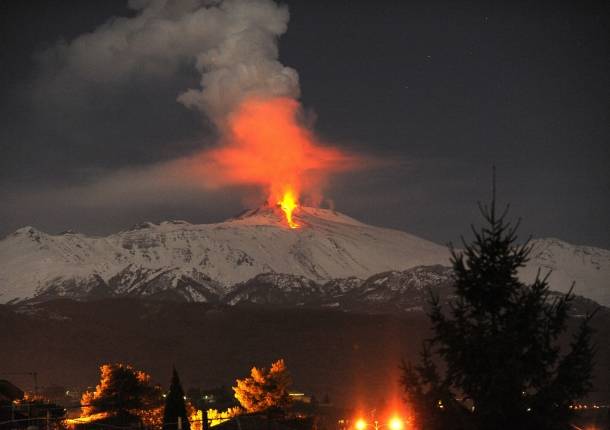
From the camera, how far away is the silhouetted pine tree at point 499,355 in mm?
19828

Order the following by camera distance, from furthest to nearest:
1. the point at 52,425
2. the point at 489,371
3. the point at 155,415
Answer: the point at 155,415 < the point at 52,425 < the point at 489,371

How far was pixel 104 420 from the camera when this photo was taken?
230 feet

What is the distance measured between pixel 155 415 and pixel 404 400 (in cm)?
5966

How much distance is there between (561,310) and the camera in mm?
20828

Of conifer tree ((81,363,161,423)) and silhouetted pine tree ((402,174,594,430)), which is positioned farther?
conifer tree ((81,363,161,423))

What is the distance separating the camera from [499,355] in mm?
20016

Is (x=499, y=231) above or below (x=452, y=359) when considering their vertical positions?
above

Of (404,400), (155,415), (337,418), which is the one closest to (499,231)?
(404,400)

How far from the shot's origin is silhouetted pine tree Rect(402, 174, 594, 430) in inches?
781

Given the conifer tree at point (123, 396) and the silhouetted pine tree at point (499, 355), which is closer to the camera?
the silhouetted pine tree at point (499, 355)

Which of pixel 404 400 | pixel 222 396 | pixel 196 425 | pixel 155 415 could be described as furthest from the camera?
pixel 222 396

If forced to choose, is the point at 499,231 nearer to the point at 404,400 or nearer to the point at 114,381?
the point at 404,400

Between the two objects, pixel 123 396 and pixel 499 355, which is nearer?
pixel 499 355

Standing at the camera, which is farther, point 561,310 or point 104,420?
point 104,420
